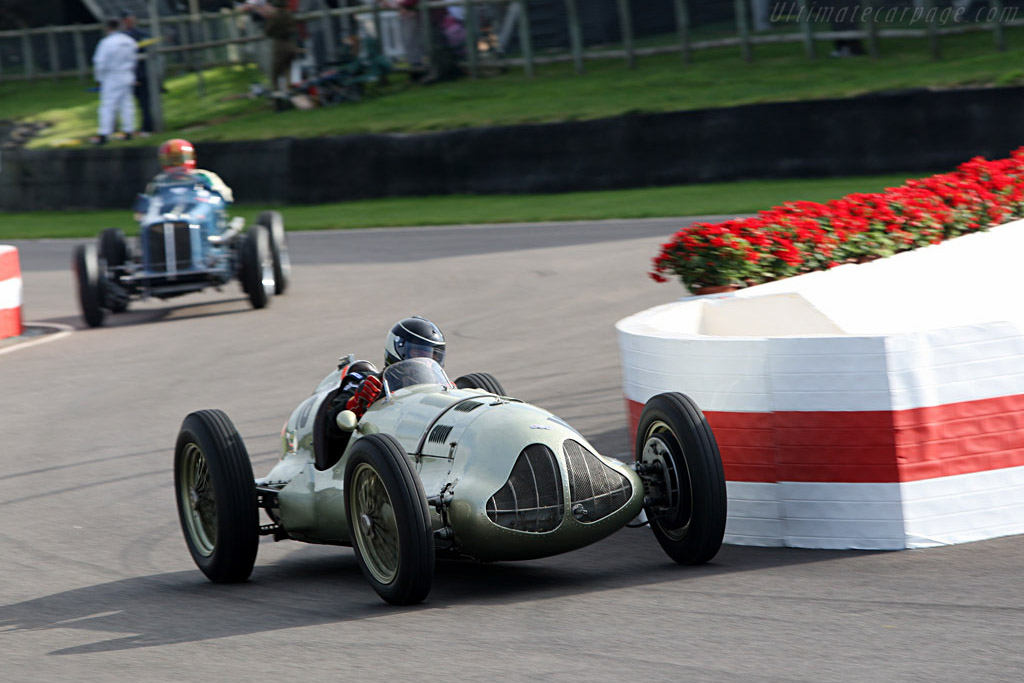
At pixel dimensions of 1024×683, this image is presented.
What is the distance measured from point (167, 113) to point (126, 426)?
23.9 metres

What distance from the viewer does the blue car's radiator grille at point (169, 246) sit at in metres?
15.5

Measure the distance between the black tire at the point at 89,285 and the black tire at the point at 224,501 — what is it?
8.44m

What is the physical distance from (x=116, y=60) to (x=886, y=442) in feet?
80.8

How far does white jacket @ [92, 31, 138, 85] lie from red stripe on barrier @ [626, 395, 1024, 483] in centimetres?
2403

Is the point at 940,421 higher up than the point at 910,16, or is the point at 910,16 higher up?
the point at 910,16

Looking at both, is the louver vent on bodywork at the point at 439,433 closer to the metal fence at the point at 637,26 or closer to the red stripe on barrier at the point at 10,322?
the red stripe on barrier at the point at 10,322

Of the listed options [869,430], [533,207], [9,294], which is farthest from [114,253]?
[869,430]

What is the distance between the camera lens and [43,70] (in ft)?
133

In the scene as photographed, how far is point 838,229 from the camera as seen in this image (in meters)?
10.1

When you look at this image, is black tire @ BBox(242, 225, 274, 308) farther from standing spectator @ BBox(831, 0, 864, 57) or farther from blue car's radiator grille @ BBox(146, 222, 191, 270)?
standing spectator @ BBox(831, 0, 864, 57)

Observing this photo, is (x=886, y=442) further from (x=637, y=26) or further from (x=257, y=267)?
(x=637, y=26)

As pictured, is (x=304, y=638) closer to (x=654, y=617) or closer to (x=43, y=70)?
(x=654, y=617)

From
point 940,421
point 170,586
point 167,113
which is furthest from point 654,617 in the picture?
point 167,113

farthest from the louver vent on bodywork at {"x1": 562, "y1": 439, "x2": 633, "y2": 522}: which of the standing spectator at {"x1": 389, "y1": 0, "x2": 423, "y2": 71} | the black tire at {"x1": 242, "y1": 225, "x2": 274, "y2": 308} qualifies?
the standing spectator at {"x1": 389, "y1": 0, "x2": 423, "y2": 71}
